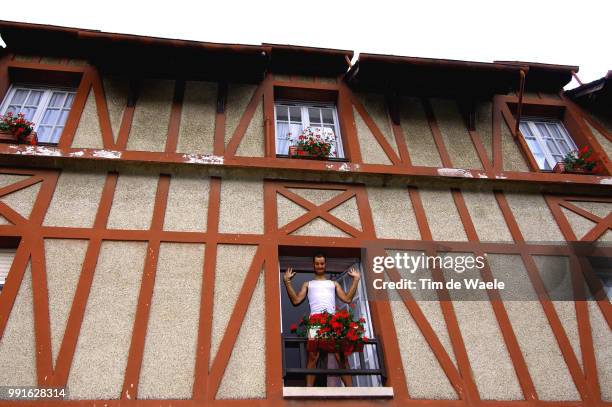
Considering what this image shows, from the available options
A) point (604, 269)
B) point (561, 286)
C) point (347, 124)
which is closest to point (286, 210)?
point (347, 124)

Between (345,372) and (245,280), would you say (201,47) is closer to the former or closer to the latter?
(245,280)

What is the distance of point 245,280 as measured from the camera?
5176 mm

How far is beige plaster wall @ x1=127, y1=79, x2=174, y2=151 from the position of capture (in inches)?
246

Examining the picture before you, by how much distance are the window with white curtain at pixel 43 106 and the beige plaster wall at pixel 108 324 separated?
2.30 metres

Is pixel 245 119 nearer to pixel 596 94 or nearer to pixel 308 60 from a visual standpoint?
pixel 308 60

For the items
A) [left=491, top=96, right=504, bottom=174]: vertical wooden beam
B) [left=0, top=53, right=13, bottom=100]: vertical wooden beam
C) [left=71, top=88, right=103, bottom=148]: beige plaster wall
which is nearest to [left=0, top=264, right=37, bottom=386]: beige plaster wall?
[left=71, top=88, right=103, bottom=148]: beige plaster wall

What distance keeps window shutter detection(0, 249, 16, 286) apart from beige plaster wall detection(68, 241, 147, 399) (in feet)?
3.27

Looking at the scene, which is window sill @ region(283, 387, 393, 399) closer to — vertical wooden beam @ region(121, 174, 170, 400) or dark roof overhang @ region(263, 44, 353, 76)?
vertical wooden beam @ region(121, 174, 170, 400)

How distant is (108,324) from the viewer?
470 cm

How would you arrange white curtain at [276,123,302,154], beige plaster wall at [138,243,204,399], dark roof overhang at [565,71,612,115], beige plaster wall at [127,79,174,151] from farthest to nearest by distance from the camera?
dark roof overhang at [565,71,612,115], white curtain at [276,123,302,154], beige plaster wall at [127,79,174,151], beige plaster wall at [138,243,204,399]

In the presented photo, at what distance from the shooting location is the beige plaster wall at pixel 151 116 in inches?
246

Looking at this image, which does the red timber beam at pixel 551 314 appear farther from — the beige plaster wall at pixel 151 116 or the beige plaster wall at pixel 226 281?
the beige plaster wall at pixel 151 116

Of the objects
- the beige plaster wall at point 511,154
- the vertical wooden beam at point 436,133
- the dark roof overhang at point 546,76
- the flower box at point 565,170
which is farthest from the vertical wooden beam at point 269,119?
the flower box at point 565,170

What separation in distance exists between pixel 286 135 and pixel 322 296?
109 inches
